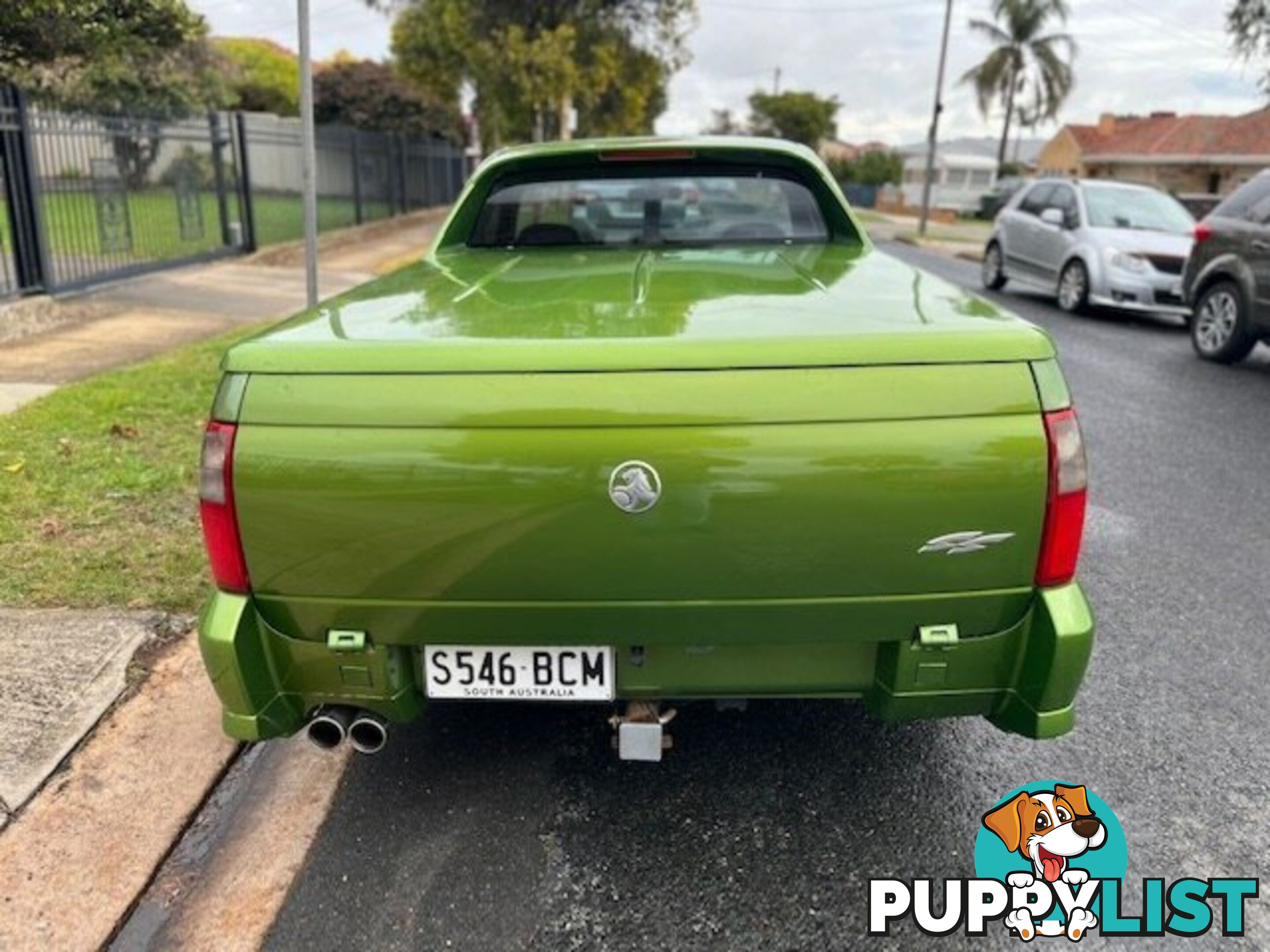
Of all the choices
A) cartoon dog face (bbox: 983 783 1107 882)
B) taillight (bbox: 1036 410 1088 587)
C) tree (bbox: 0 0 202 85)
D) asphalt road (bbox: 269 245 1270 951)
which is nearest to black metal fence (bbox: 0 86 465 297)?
tree (bbox: 0 0 202 85)

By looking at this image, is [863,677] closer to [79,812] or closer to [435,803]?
[435,803]

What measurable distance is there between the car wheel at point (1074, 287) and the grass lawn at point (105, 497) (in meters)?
9.42

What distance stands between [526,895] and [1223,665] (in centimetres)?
262

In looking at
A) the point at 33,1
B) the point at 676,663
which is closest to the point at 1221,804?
the point at 676,663

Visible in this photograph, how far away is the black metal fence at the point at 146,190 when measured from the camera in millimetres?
8945

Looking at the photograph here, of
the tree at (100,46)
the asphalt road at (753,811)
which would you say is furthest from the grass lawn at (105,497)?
the tree at (100,46)

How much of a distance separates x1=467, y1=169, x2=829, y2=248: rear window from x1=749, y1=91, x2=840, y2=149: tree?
68.7 m

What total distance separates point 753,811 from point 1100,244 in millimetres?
10738

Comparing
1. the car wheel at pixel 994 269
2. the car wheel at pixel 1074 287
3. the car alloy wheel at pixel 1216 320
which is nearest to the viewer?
the car alloy wheel at pixel 1216 320

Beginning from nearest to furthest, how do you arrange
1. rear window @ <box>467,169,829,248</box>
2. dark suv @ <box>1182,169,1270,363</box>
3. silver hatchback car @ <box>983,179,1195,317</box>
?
rear window @ <box>467,169,829,248</box> → dark suv @ <box>1182,169,1270,363</box> → silver hatchback car @ <box>983,179,1195,317</box>

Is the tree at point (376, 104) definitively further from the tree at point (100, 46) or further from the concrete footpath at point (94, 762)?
the concrete footpath at point (94, 762)

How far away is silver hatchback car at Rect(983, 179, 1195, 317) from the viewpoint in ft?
37.4

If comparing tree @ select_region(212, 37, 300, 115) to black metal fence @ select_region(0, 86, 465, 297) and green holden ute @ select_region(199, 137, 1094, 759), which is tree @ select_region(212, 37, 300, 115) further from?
green holden ute @ select_region(199, 137, 1094, 759)

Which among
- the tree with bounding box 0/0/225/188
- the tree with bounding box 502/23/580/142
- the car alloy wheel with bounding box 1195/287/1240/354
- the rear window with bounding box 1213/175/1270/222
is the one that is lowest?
the car alloy wheel with bounding box 1195/287/1240/354
